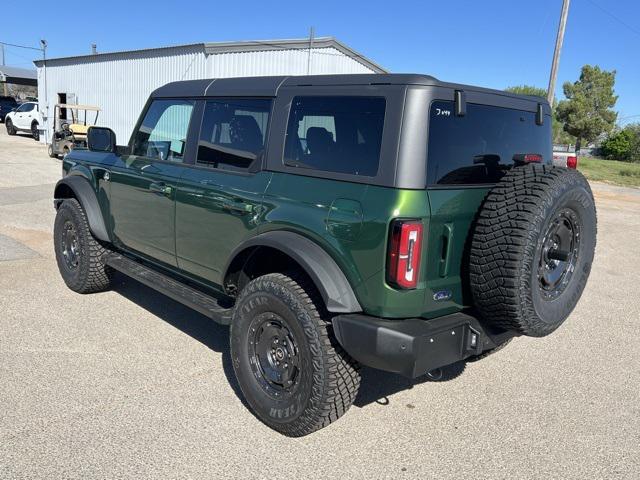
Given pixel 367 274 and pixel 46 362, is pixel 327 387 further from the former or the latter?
pixel 46 362

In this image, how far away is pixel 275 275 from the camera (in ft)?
10.2

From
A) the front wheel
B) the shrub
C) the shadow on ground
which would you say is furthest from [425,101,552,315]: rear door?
the shrub

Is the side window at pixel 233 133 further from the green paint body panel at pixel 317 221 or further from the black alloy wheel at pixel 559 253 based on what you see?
the black alloy wheel at pixel 559 253

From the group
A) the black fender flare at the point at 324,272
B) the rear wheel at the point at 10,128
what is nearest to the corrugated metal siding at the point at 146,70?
the rear wheel at the point at 10,128

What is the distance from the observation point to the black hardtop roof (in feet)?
9.18

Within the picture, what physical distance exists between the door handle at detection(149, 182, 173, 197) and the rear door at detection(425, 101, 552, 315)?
2.00 meters

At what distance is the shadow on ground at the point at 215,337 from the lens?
3678 mm

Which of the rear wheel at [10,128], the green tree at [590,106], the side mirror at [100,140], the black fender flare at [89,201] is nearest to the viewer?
the side mirror at [100,140]

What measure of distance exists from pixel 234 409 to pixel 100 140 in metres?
2.64

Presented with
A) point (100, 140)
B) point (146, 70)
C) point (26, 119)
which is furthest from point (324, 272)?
point (26, 119)

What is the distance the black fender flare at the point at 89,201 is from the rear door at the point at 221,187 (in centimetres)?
122

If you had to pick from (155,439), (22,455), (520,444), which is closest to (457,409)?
(520,444)

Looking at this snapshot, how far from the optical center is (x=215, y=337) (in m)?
4.46

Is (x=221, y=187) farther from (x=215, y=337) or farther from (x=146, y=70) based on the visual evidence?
(x=146, y=70)
